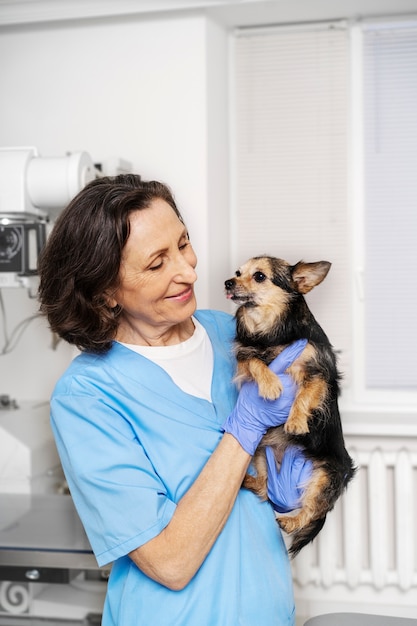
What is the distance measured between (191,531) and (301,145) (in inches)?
80.9

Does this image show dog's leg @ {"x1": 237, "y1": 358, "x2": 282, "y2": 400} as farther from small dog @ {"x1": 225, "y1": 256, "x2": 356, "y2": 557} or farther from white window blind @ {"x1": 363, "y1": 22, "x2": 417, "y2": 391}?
white window blind @ {"x1": 363, "y1": 22, "x2": 417, "y2": 391}

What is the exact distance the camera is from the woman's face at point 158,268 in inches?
54.0

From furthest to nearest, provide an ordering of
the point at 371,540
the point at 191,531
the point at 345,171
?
the point at 345,171 → the point at 371,540 → the point at 191,531

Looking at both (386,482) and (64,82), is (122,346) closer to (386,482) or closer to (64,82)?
(64,82)

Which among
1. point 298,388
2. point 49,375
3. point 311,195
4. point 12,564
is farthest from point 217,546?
point 311,195

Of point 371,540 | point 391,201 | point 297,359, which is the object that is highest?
point 391,201

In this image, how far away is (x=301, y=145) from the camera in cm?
298

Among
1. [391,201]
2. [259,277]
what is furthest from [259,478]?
[391,201]

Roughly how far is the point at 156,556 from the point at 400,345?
6.42ft

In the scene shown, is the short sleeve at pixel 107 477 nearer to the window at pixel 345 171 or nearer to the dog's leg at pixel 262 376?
the dog's leg at pixel 262 376

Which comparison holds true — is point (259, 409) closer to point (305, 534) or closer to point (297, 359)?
point (297, 359)

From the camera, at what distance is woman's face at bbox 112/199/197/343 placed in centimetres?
137

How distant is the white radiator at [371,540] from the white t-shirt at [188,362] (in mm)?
1439

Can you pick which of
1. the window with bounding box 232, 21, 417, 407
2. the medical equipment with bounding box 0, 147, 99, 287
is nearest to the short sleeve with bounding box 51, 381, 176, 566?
the medical equipment with bounding box 0, 147, 99, 287
